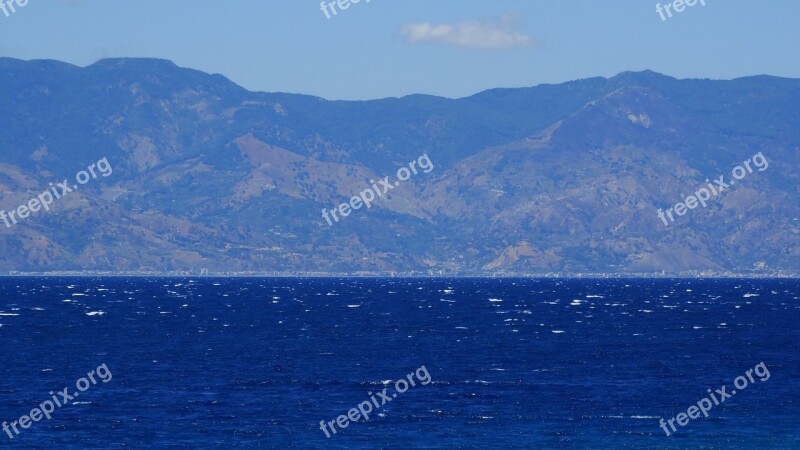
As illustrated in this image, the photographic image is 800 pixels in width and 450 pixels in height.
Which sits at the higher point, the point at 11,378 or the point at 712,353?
the point at 11,378

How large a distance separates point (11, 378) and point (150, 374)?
39.6 ft

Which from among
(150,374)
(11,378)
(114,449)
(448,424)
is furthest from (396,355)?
(114,449)

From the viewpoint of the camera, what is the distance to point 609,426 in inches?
3644

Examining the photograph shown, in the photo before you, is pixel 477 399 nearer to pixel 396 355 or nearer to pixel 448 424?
pixel 448 424

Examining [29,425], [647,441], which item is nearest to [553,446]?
[647,441]

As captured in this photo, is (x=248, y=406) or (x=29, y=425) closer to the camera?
(x=29, y=425)

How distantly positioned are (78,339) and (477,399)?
7696 cm

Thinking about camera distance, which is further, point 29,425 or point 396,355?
point 396,355

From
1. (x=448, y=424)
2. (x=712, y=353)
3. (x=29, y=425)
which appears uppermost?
(x=29, y=425)

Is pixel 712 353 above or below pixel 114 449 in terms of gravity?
below

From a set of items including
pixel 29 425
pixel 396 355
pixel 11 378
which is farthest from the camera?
pixel 396 355

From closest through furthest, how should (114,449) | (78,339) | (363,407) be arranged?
1. (114,449)
2. (363,407)
3. (78,339)

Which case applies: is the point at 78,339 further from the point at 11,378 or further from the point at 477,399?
the point at 477,399

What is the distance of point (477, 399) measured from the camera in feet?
348
